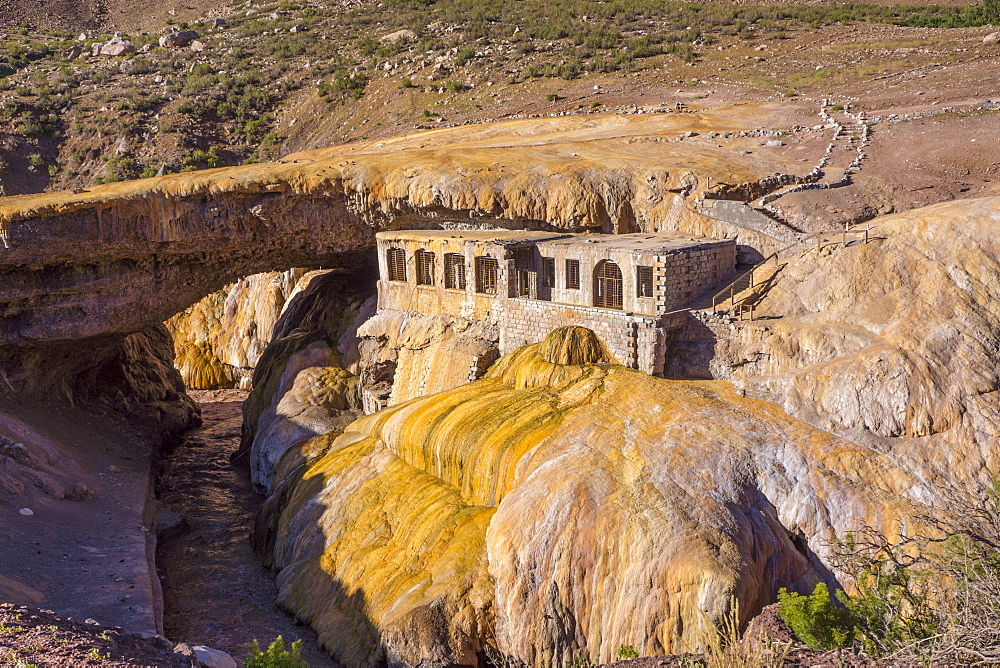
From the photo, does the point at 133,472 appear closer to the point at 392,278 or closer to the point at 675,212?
the point at 392,278

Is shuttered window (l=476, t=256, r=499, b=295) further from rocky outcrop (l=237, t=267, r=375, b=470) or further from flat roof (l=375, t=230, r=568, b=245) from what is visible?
rocky outcrop (l=237, t=267, r=375, b=470)

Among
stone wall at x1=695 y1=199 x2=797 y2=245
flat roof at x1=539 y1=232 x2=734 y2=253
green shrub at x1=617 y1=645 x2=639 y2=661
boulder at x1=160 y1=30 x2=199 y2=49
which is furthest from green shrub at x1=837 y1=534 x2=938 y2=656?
boulder at x1=160 y1=30 x2=199 y2=49

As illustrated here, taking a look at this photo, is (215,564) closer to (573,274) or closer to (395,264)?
(395,264)

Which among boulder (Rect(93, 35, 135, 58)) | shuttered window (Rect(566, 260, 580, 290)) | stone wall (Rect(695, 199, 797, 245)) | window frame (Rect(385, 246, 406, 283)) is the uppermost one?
boulder (Rect(93, 35, 135, 58))

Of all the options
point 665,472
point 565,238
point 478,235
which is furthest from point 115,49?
point 665,472

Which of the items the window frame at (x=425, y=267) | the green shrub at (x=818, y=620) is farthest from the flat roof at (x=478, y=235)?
the green shrub at (x=818, y=620)

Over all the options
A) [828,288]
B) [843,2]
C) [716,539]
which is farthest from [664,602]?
[843,2]
